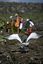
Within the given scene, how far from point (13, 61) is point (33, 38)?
1966 mm

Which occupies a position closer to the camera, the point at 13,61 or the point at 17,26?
the point at 13,61

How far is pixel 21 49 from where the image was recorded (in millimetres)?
6773

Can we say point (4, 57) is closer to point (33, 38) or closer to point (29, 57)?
point (29, 57)

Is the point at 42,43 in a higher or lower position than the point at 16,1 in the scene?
higher

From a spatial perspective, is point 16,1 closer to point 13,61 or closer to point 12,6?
point 12,6

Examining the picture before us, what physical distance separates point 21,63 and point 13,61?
0.57ft

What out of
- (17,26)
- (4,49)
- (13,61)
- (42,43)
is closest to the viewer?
(13,61)

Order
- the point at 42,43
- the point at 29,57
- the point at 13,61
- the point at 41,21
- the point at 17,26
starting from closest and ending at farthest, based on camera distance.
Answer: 1. the point at 13,61
2. the point at 29,57
3. the point at 42,43
4. the point at 17,26
5. the point at 41,21

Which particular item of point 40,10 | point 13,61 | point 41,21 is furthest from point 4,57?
point 40,10

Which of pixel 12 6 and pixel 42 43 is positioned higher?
pixel 42 43

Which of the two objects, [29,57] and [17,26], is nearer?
[29,57]

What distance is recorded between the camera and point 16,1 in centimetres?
1502

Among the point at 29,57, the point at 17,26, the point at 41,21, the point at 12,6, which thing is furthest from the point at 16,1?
the point at 29,57

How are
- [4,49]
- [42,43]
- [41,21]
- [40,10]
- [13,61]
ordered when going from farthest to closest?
[40,10], [41,21], [42,43], [4,49], [13,61]
